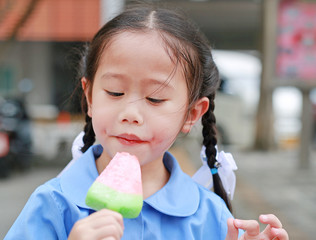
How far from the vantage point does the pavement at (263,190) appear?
Result: 15.9ft

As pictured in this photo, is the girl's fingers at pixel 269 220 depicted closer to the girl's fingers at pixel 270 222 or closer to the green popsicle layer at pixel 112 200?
the girl's fingers at pixel 270 222

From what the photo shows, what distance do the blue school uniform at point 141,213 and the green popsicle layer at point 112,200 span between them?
142 millimetres

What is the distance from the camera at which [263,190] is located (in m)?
6.10

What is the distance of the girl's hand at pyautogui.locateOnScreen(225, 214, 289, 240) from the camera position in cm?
149

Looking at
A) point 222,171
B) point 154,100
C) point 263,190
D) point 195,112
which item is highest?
point 154,100

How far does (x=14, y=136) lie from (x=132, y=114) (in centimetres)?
635

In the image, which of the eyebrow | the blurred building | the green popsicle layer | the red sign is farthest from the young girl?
the red sign

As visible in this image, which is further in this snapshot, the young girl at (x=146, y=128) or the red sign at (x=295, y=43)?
the red sign at (x=295, y=43)

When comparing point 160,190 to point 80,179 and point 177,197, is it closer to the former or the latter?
point 177,197

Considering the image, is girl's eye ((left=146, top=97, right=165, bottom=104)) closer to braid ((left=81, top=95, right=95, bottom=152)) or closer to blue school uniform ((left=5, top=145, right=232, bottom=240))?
blue school uniform ((left=5, top=145, right=232, bottom=240))

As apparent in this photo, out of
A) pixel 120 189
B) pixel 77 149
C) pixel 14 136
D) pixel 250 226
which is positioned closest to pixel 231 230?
pixel 250 226

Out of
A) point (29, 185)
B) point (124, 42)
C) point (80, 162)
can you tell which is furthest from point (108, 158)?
point (29, 185)

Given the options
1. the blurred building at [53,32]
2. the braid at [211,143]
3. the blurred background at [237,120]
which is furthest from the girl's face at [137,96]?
the blurred building at [53,32]

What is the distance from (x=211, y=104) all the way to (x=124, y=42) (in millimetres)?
564
